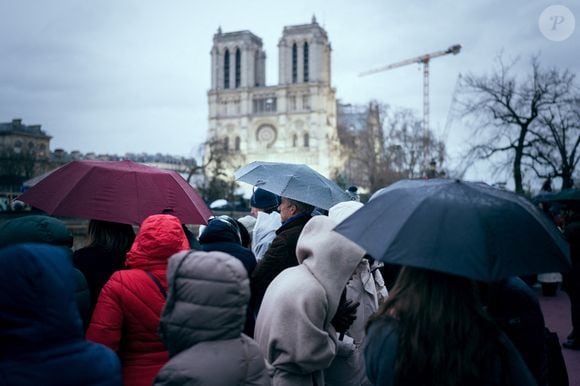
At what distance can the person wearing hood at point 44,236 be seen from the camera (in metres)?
3.23

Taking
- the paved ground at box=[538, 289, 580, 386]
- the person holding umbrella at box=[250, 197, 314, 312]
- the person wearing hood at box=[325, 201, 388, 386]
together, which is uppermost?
the person holding umbrella at box=[250, 197, 314, 312]

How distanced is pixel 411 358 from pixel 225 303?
2.86ft

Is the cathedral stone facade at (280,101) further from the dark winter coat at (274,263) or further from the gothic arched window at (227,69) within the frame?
the dark winter coat at (274,263)

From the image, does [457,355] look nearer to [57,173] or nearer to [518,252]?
[518,252]

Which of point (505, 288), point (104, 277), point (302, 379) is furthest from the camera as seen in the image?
point (104, 277)

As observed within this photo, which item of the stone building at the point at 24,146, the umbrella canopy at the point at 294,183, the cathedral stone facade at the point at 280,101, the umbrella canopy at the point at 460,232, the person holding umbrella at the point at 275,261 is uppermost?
the cathedral stone facade at the point at 280,101

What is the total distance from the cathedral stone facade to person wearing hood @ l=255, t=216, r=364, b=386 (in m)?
72.2

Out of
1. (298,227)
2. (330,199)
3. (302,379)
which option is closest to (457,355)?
(302,379)

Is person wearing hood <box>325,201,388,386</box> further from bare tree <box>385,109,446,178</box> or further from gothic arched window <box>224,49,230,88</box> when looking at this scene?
gothic arched window <box>224,49,230,88</box>

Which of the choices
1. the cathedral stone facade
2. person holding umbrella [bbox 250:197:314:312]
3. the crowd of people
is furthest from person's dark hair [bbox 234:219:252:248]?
the cathedral stone facade

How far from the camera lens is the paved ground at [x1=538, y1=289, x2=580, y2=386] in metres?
6.95

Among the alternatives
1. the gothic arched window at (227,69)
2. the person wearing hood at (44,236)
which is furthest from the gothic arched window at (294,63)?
the person wearing hood at (44,236)

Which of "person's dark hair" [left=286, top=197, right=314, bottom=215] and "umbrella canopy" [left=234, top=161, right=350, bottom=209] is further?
"umbrella canopy" [left=234, top=161, right=350, bottom=209]

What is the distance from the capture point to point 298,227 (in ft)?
14.2
